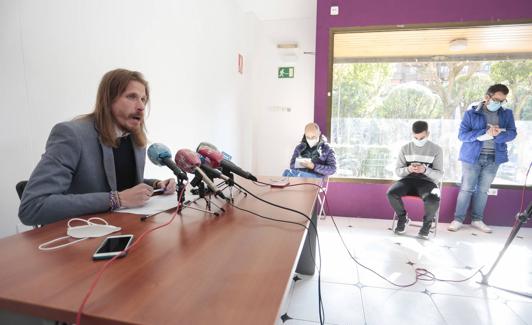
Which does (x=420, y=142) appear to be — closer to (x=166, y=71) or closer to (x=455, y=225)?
(x=455, y=225)

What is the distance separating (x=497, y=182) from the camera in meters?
3.42

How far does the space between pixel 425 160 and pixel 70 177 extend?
3213mm

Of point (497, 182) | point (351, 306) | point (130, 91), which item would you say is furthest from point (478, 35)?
point (130, 91)

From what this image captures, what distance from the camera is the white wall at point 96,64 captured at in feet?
4.06

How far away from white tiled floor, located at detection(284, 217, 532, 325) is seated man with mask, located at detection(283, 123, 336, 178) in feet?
2.35

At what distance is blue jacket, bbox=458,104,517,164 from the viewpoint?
303 centimetres

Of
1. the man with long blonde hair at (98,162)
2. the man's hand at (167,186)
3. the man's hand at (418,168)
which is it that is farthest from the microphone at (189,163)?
the man's hand at (418,168)

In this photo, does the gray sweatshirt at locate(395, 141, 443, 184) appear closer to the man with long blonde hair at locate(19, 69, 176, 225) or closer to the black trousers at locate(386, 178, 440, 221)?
the black trousers at locate(386, 178, 440, 221)

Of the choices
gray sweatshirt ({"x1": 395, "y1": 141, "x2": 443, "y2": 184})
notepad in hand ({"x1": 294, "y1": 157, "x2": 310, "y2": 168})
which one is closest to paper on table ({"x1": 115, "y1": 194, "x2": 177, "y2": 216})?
notepad in hand ({"x1": 294, "y1": 157, "x2": 310, "y2": 168})

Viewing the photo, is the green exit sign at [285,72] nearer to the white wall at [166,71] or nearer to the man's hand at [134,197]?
the white wall at [166,71]

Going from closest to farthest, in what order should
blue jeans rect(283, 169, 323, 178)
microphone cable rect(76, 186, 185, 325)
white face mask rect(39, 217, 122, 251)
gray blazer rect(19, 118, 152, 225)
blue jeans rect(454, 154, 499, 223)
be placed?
microphone cable rect(76, 186, 185, 325) < white face mask rect(39, 217, 122, 251) < gray blazer rect(19, 118, 152, 225) < blue jeans rect(454, 154, 499, 223) < blue jeans rect(283, 169, 323, 178)

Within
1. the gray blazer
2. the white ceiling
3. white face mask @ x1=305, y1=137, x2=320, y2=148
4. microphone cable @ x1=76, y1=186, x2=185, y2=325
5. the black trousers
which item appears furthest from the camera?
the white ceiling

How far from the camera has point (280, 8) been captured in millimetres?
3951

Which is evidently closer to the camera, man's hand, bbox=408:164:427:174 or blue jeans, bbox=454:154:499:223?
man's hand, bbox=408:164:427:174
